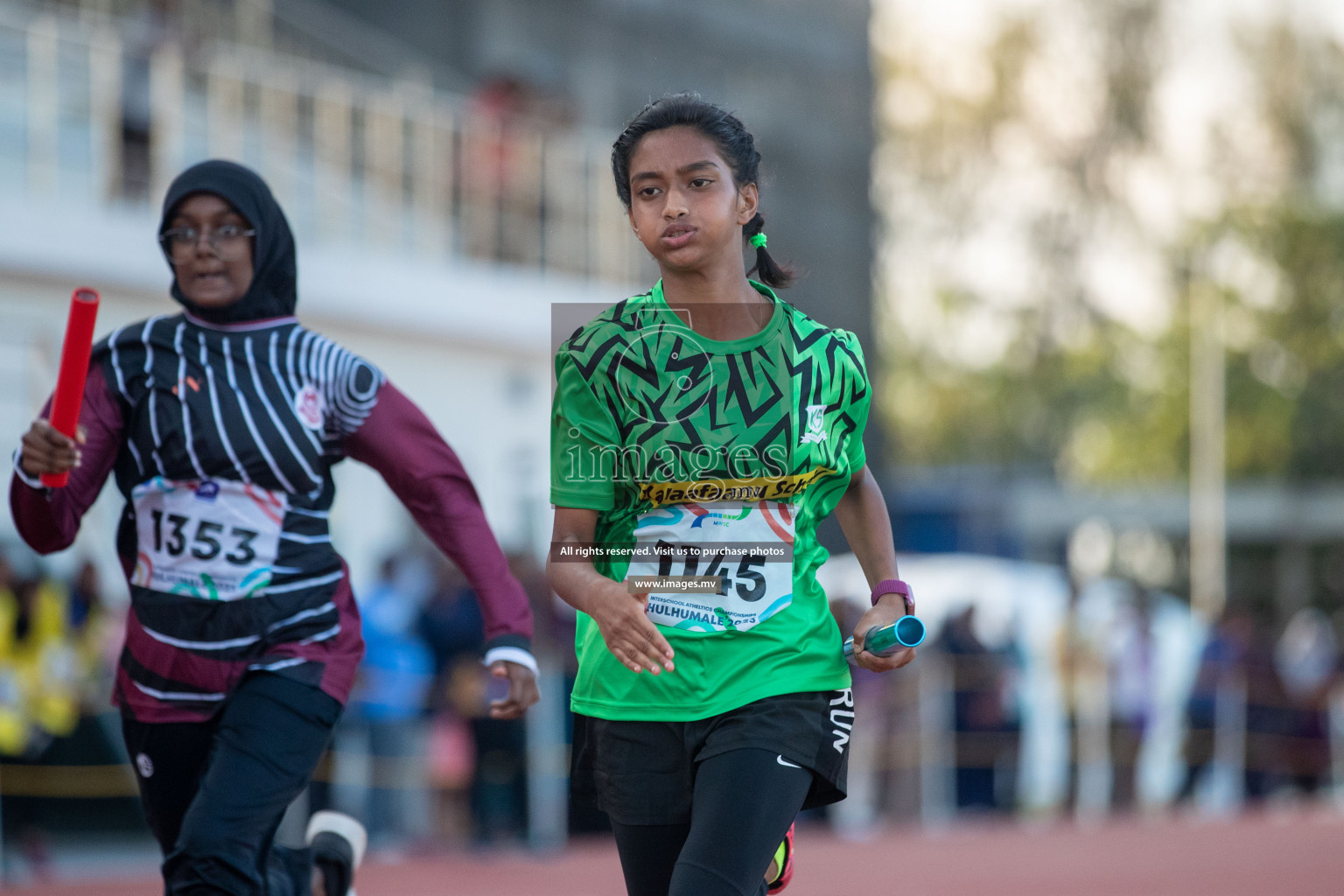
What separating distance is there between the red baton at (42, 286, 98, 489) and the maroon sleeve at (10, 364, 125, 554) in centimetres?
33

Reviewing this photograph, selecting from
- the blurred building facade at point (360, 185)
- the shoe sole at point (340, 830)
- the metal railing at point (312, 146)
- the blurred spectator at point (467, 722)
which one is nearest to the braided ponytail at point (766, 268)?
the shoe sole at point (340, 830)

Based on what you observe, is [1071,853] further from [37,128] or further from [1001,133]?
[1001,133]

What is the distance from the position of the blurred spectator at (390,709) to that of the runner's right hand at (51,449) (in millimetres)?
6964

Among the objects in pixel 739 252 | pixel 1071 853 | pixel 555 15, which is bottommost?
pixel 1071 853

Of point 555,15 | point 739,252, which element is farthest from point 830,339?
point 555,15

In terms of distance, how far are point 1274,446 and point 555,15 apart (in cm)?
2302

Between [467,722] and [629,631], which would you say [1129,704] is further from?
[629,631]

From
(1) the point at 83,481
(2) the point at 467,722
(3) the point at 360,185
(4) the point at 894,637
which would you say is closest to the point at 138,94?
(3) the point at 360,185

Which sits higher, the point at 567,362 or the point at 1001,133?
the point at 1001,133

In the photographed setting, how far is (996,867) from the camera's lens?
11.5m

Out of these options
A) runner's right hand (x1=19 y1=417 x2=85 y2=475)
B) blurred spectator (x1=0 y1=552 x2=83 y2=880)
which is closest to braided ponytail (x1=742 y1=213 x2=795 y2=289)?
runner's right hand (x1=19 y1=417 x2=85 y2=475)

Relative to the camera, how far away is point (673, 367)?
12.5 ft

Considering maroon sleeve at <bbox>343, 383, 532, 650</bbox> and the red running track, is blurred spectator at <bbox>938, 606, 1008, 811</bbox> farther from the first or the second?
maroon sleeve at <bbox>343, 383, 532, 650</bbox>

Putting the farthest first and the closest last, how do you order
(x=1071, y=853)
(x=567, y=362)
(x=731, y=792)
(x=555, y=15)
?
1. (x=555, y=15)
2. (x=1071, y=853)
3. (x=567, y=362)
4. (x=731, y=792)
